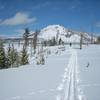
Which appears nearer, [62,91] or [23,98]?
[23,98]

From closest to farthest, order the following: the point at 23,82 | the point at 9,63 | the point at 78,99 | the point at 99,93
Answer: the point at 78,99, the point at 99,93, the point at 23,82, the point at 9,63

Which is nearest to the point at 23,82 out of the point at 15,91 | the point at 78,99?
the point at 15,91

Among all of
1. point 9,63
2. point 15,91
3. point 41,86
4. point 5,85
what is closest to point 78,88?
point 41,86

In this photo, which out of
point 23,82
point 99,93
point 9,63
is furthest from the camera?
point 9,63

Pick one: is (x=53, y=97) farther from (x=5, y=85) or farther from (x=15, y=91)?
(x=5, y=85)

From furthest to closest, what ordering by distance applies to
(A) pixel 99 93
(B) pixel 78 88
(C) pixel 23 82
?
(C) pixel 23 82
(B) pixel 78 88
(A) pixel 99 93

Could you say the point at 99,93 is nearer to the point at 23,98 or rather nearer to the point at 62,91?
the point at 62,91

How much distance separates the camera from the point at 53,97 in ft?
32.2

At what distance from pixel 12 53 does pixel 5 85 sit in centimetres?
4781

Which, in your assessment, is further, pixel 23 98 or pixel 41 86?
pixel 41 86

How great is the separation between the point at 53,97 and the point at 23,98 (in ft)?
4.68

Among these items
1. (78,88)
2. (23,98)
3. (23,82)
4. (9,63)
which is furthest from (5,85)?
(9,63)

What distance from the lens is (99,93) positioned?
35.4 ft

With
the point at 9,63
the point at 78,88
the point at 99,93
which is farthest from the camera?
the point at 9,63
